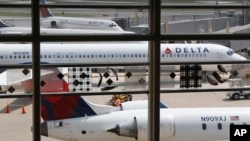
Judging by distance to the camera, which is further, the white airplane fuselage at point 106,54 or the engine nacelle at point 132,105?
the engine nacelle at point 132,105

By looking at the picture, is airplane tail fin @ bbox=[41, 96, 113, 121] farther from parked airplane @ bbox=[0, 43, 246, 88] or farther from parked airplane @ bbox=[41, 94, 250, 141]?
parked airplane @ bbox=[0, 43, 246, 88]

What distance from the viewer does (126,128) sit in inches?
397

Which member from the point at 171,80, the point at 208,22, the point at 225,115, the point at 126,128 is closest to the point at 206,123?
the point at 225,115

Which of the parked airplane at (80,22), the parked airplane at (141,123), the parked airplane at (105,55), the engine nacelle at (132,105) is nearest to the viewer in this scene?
the parked airplane at (105,55)

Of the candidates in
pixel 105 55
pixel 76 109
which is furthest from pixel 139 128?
pixel 105 55

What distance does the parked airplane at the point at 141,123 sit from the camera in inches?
381

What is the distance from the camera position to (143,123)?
9.54 m

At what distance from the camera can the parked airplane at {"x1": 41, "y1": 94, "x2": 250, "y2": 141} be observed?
968cm

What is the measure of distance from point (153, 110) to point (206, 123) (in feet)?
25.7

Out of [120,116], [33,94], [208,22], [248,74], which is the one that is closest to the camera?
[33,94]

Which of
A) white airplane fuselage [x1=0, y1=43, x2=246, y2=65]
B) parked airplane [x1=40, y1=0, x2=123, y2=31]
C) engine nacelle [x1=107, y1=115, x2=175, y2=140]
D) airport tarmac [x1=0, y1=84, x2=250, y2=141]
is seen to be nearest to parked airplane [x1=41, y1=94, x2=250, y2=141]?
engine nacelle [x1=107, y1=115, x2=175, y2=140]

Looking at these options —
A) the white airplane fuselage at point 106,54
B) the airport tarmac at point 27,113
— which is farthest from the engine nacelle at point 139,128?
the white airplane fuselage at point 106,54

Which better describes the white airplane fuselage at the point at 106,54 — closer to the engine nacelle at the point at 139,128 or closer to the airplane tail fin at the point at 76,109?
the airplane tail fin at the point at 76,109

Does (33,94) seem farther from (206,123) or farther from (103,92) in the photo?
(206,123)
